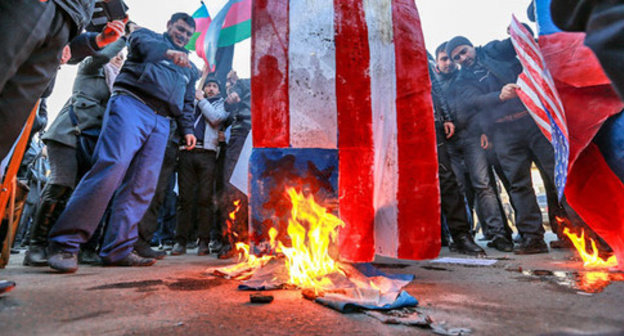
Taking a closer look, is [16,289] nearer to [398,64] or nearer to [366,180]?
[366,180]

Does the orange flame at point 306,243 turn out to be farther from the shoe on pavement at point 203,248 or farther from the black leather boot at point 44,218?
the shoe on pavement at point 203,248

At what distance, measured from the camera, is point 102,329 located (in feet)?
3.28

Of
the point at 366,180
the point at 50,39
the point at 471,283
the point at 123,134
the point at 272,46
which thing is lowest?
the point at 471,283

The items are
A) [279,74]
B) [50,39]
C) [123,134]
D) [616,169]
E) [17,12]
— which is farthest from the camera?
[123,134]

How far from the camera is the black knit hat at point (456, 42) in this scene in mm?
4312

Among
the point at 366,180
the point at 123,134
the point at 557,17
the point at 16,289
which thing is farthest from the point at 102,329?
the point at 123,134

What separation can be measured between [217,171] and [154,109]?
158 centimetres

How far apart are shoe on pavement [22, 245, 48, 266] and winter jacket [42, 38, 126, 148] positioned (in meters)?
0.82

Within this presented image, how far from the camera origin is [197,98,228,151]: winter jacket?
409cm

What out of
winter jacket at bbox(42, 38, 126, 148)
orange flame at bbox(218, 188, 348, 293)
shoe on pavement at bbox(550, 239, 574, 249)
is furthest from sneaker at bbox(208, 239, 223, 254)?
shoe on pavement at bbox(550, 239, 574, 249)

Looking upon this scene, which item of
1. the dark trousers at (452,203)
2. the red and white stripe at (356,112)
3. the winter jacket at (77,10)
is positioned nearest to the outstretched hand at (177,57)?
the red and white stripe at (356,112)

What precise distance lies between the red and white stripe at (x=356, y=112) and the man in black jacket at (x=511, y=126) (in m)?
1.86

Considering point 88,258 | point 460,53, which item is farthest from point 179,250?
point 460,53

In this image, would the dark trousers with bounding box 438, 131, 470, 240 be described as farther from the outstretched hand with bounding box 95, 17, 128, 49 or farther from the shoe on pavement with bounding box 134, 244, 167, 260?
the outstretched hand with bounding box 95, 17, 128, 49
